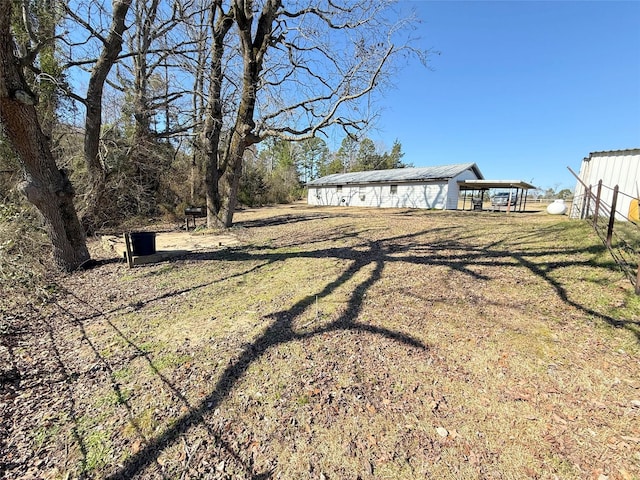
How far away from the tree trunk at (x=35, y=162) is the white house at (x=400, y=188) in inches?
741

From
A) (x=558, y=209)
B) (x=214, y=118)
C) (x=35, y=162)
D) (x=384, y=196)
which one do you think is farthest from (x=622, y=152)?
(x=384, y=196)

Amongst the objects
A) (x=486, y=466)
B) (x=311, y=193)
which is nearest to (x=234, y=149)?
(x=486, y=466)

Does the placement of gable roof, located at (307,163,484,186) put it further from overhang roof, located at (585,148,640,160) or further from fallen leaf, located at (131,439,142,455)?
fallen leaf, located at (131,439,142,455)

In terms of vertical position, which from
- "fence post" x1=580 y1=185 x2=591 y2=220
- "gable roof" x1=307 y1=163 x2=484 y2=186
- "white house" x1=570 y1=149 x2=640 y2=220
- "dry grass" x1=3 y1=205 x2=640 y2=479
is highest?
"gable roof" x1=307 y1=163 x2=484 y2=186

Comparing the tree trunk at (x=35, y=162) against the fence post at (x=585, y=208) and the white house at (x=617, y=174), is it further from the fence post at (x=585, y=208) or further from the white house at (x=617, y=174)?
the fence post at (x=585, y=208)

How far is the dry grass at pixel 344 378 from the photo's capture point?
186 cm

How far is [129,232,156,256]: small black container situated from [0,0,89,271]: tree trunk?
87cm

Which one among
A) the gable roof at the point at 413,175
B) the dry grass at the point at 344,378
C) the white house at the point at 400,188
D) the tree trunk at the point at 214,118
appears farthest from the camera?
the gable roof at the point at 413,175

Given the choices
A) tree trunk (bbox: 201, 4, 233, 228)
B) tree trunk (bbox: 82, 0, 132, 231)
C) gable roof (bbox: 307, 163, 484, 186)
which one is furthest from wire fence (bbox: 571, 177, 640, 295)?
gable roof (bbox: 307, 163, 484, 186)

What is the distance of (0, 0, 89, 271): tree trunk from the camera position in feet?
13.8

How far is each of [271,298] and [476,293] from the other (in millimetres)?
2751

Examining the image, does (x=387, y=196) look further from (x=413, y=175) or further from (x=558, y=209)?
(x=558, y=209)

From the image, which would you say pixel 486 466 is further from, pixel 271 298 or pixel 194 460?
pixel 271 298

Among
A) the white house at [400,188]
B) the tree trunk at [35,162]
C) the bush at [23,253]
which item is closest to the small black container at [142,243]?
the tree trunk at [35,162]
